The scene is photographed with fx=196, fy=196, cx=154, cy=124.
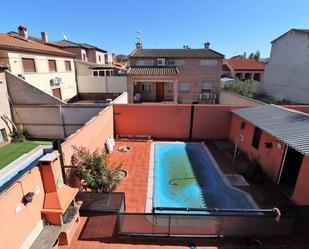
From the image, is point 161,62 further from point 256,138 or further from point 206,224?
point 206,224

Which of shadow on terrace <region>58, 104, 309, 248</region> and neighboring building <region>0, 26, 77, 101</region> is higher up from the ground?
neighboring building <region>0, 26, 77, 101</region>

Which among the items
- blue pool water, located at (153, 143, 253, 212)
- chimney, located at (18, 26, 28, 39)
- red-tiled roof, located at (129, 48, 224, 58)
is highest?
chimney, located at (18, 26, 28, 39)

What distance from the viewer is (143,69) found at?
24.7 meters

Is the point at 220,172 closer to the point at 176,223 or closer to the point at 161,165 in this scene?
the point at 161,165

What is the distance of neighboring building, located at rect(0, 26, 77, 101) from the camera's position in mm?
16078

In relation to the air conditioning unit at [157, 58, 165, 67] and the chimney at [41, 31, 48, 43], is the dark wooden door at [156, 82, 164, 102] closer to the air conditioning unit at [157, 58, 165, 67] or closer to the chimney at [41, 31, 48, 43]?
the air conditioning unit at [157, 58, 165, 67]

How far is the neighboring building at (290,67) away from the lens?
25094mm

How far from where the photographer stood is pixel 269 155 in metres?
9.98

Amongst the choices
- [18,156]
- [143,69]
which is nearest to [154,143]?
[18,156]

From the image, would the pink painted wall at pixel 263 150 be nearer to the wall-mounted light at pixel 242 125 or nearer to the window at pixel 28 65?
the wall-mounted light at pixel 242 125

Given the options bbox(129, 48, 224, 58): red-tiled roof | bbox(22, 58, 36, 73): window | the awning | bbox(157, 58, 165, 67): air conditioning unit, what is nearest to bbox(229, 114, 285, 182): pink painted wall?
the awning

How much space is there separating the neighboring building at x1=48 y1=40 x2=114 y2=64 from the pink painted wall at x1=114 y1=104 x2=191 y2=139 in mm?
18916

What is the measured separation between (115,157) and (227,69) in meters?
39.2

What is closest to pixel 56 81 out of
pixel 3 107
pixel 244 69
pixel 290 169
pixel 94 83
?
pixel 94 83
